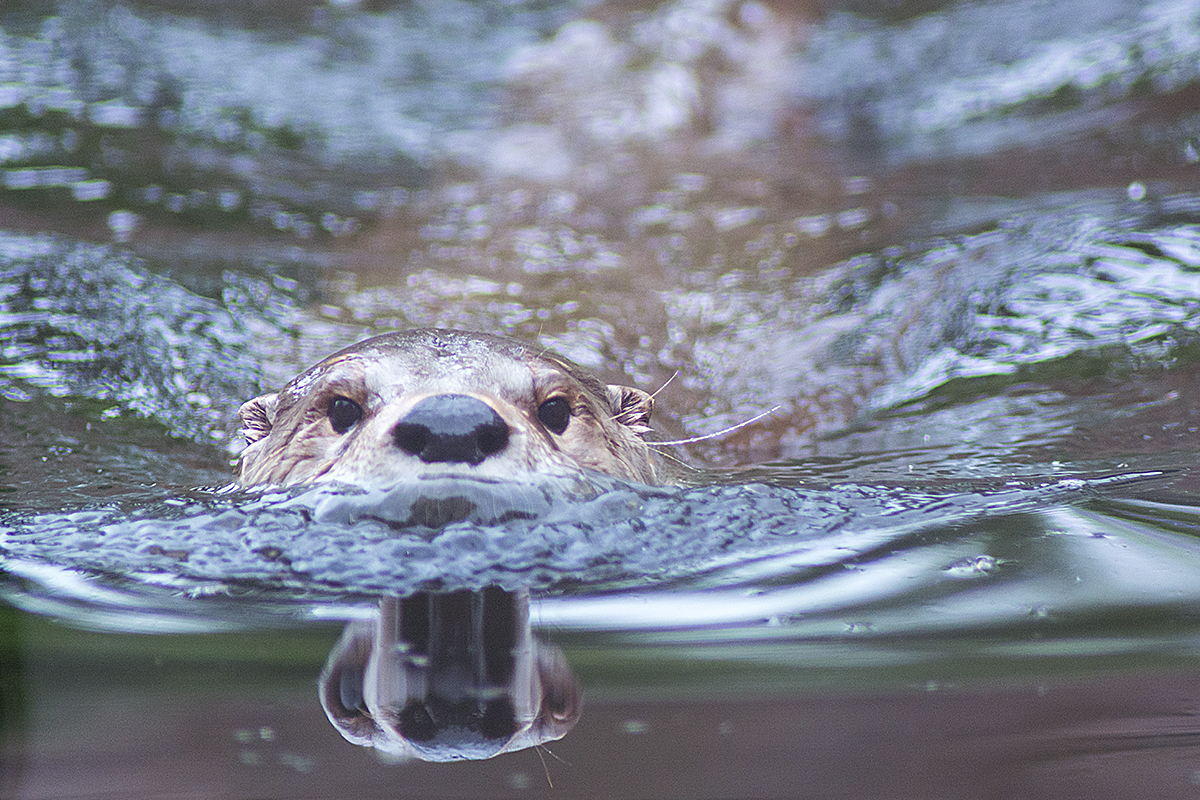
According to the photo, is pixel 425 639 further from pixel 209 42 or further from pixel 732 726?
pixel 209 42

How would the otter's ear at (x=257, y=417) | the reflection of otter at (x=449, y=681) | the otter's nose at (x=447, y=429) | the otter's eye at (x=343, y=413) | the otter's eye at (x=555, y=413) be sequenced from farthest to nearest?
the otter's ear at (x=257, y=417) → the otter's eye at (x=555, y=413) → the otter's eye at (x=343, y=413) → the otter's nose at (x=447, y=429) → the reflection of otter at (x=449, y=681)

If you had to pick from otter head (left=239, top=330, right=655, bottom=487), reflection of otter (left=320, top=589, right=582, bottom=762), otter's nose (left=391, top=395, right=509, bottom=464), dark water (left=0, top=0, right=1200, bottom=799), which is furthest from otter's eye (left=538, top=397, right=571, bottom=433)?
reflection of otter (left=320, top=589, right=582, bottom=762)

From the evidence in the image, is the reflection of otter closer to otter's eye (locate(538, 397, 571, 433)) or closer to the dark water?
the dark water

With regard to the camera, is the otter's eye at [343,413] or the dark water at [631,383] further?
the otter's eye at [343,413]

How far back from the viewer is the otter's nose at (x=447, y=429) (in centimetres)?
204

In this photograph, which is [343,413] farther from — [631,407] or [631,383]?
[631,383]

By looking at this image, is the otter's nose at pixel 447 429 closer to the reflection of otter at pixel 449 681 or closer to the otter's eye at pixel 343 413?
the reflection of otter at pixel 449 681

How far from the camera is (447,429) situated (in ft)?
6.70

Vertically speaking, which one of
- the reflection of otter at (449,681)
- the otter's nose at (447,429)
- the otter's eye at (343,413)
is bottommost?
the reflection of otter at (449,681)

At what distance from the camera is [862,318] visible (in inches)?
174

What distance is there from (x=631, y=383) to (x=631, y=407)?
1091mm

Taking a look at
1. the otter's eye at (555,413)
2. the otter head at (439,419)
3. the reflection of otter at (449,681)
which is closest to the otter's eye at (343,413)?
the otter head at (439,419)

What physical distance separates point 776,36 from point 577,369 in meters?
5.12

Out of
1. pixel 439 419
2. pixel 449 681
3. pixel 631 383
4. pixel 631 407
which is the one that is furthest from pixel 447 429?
pixel 631 383
